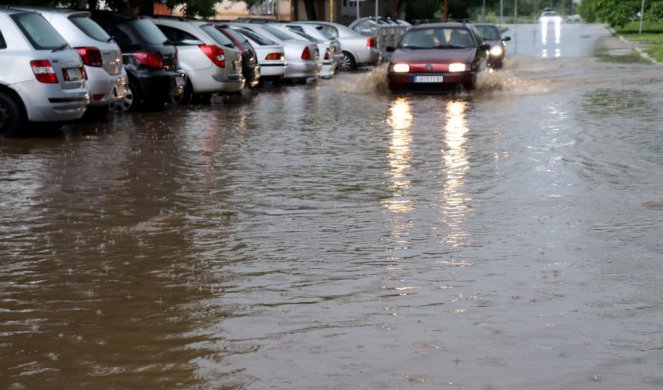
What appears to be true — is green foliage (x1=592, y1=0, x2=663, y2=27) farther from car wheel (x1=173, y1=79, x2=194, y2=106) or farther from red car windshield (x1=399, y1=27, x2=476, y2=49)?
car wheel (x1=173, y1=79, x2=194, y2=106)

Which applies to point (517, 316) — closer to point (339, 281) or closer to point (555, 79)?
point (339, 281)

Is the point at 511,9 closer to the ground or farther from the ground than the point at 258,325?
closer to the ground

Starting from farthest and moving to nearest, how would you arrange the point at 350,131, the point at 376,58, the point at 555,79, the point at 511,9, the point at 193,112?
1. the point at 511,9
2. the point at 376,58
3. the point at 555,79
4. the point at 193,112
5. the point at 350,131

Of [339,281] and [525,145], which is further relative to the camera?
[525,145]

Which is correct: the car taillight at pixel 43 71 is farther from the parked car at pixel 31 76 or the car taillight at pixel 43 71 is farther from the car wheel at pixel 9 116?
the car wheel at pixel 9 116

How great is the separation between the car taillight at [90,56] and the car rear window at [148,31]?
116 inches

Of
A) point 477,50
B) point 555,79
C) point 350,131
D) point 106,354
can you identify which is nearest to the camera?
point 106,354

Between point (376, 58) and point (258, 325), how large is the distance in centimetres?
3574

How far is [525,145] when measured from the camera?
15969mm

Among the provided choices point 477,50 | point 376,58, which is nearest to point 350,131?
point 477,50

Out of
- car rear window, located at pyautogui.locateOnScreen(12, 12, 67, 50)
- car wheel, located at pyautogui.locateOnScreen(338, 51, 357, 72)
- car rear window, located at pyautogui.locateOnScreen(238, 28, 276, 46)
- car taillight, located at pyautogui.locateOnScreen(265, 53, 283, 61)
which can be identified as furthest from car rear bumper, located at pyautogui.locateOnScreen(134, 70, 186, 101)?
car wheel, located at pyautogui.locateOnScreen(338, 51, 357, 72)

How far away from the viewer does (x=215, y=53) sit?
949 inches

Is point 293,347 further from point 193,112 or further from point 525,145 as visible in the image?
point 193,112

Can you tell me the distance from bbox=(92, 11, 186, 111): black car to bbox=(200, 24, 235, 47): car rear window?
2862mm
